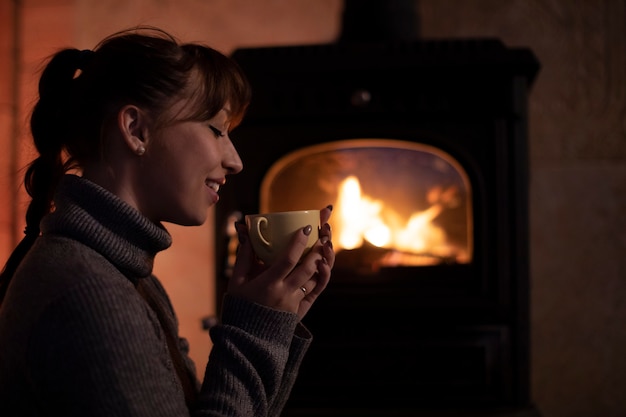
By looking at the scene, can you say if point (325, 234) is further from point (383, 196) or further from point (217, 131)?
point (383, 196)

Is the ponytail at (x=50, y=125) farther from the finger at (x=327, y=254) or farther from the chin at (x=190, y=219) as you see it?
the finger at (x=327, y=254)

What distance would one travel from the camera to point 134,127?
2.51ft

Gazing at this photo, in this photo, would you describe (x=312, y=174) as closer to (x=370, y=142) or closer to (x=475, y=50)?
(x=370, y=142)

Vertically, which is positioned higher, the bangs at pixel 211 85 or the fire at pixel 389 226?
the bangs at pixel 211 85

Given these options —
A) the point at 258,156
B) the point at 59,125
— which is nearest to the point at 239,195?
the point at 258,156

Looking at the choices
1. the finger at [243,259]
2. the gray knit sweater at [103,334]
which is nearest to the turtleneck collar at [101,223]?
the gray knit sweater at [103,334]

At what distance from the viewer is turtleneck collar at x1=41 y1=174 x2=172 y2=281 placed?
703mm

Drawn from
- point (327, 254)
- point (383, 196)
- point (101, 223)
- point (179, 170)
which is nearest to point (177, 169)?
point (179, 170)

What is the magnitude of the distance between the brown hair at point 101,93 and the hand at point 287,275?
7.6 inches

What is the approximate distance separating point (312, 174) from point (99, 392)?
1.07m

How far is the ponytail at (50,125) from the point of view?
786 mm

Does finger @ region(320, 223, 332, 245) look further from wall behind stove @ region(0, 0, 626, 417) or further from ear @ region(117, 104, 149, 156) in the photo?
wall behind stove @ region(0, 0, 626, 417)

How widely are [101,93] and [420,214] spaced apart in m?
0.96

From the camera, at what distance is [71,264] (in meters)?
0.64
